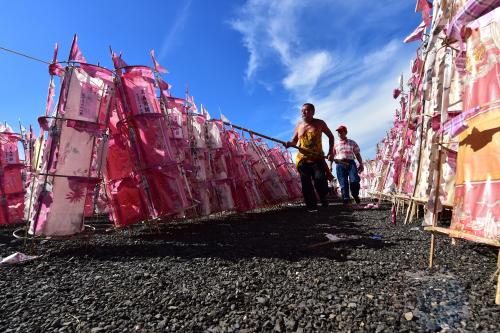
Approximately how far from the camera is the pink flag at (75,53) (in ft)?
13.5

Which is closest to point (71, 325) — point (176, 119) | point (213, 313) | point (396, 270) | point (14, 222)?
point (213, 313)

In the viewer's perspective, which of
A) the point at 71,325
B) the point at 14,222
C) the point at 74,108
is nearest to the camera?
the point at 71,325

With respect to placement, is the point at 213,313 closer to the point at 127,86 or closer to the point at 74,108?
the point at 74,108

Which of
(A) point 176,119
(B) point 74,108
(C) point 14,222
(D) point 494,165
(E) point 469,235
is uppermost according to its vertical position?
(A) point 176,119

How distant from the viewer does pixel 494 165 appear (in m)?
1.93

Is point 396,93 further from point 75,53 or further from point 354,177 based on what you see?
point 75,53

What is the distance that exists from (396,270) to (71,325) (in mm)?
2295

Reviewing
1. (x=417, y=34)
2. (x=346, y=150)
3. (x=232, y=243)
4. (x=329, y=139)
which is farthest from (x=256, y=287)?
(x=346, y=150)

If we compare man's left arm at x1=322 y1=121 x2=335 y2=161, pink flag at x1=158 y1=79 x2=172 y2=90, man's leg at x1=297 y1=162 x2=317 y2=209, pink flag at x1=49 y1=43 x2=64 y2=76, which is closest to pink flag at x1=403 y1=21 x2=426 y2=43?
man's left arm at x1=322 y1=121 x2=335 y2=161

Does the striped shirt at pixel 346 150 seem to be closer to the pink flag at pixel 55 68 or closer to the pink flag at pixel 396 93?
the pink flag at pixel 396 93

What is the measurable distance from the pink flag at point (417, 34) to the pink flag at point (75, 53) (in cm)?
480

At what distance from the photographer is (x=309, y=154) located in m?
7.05

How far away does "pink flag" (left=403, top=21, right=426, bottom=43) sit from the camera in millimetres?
5156

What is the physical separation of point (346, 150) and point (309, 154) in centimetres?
188
